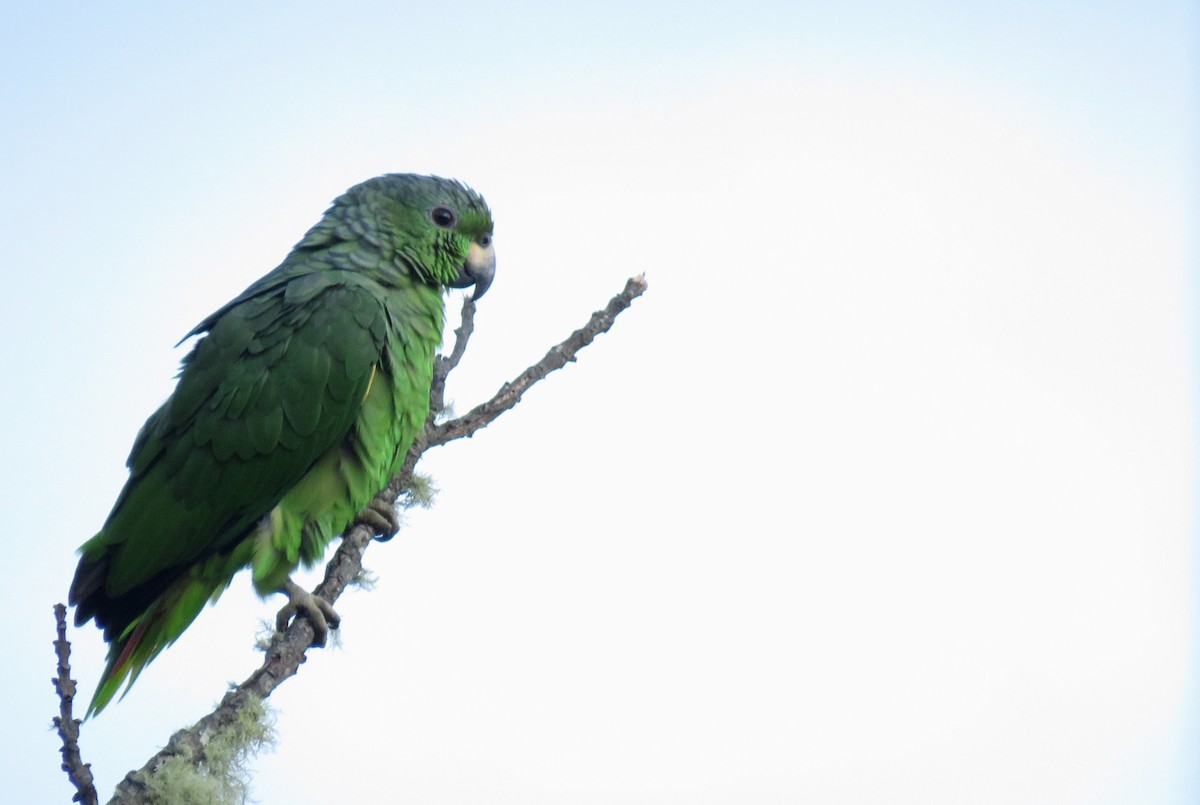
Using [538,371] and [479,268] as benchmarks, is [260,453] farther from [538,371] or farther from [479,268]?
[479,268]

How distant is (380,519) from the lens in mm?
3709

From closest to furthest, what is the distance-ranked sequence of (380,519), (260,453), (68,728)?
(68,728), (260,453), (380,519)

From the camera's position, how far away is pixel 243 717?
8.91 ft

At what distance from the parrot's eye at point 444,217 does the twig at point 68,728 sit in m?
2.22

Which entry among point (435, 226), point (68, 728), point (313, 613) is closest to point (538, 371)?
point (435, 226)

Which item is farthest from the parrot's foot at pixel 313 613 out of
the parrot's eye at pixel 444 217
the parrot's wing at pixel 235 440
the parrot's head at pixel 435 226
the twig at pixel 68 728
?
the parrot's eye at pixel 444 217

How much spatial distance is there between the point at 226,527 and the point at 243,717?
36.1 inches

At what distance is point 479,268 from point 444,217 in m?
0.24

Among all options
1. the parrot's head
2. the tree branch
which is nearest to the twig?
the tree branch

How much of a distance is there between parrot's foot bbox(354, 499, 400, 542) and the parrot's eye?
43.3 inches

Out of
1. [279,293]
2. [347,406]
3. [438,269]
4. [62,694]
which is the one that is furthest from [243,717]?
[438,269]

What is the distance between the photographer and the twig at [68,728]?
2246 mm

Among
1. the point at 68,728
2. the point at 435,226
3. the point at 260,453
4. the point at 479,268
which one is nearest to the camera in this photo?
the point at 68,728

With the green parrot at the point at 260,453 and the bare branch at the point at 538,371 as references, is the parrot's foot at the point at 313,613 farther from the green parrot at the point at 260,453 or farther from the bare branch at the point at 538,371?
the bare branch at the point at 538,371
